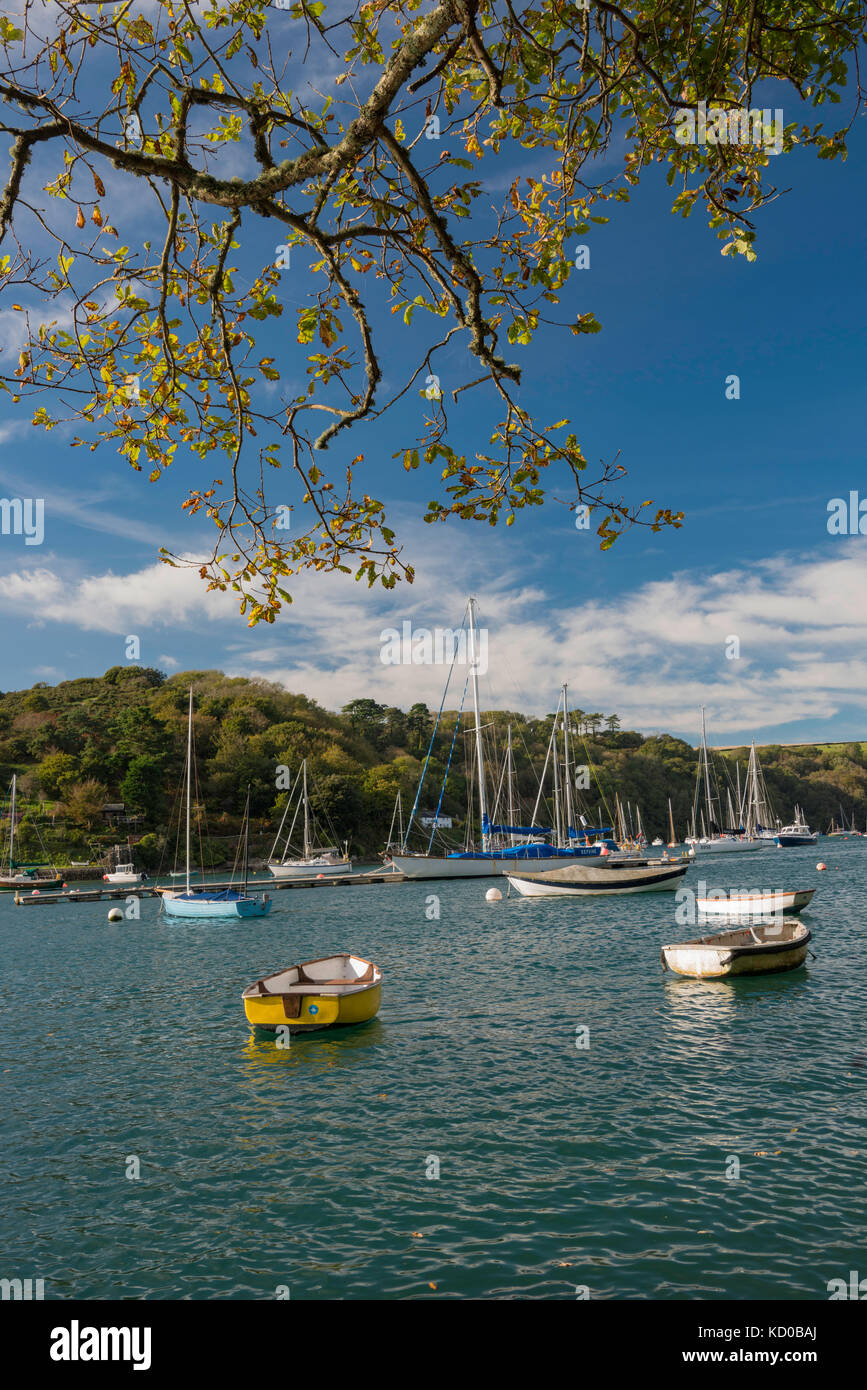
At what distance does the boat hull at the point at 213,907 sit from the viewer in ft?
144

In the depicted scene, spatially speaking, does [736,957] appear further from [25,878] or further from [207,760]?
[207,760]

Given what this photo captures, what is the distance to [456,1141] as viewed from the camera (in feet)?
35.4

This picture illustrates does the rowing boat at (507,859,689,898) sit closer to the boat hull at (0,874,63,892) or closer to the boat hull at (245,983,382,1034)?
the boat hull at (245,983,382,1034)

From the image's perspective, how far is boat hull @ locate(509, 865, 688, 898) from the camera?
4628 centimetres

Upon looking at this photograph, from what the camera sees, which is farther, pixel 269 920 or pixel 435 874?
pixel 435 874

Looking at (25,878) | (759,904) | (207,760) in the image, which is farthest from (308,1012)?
(207,760)

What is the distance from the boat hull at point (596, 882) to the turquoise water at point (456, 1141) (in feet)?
A: 77.4

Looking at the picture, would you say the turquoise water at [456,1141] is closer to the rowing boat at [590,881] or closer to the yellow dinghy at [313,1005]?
the yellow dinghy at [313,1005]

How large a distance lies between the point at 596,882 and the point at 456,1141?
3705 cm
